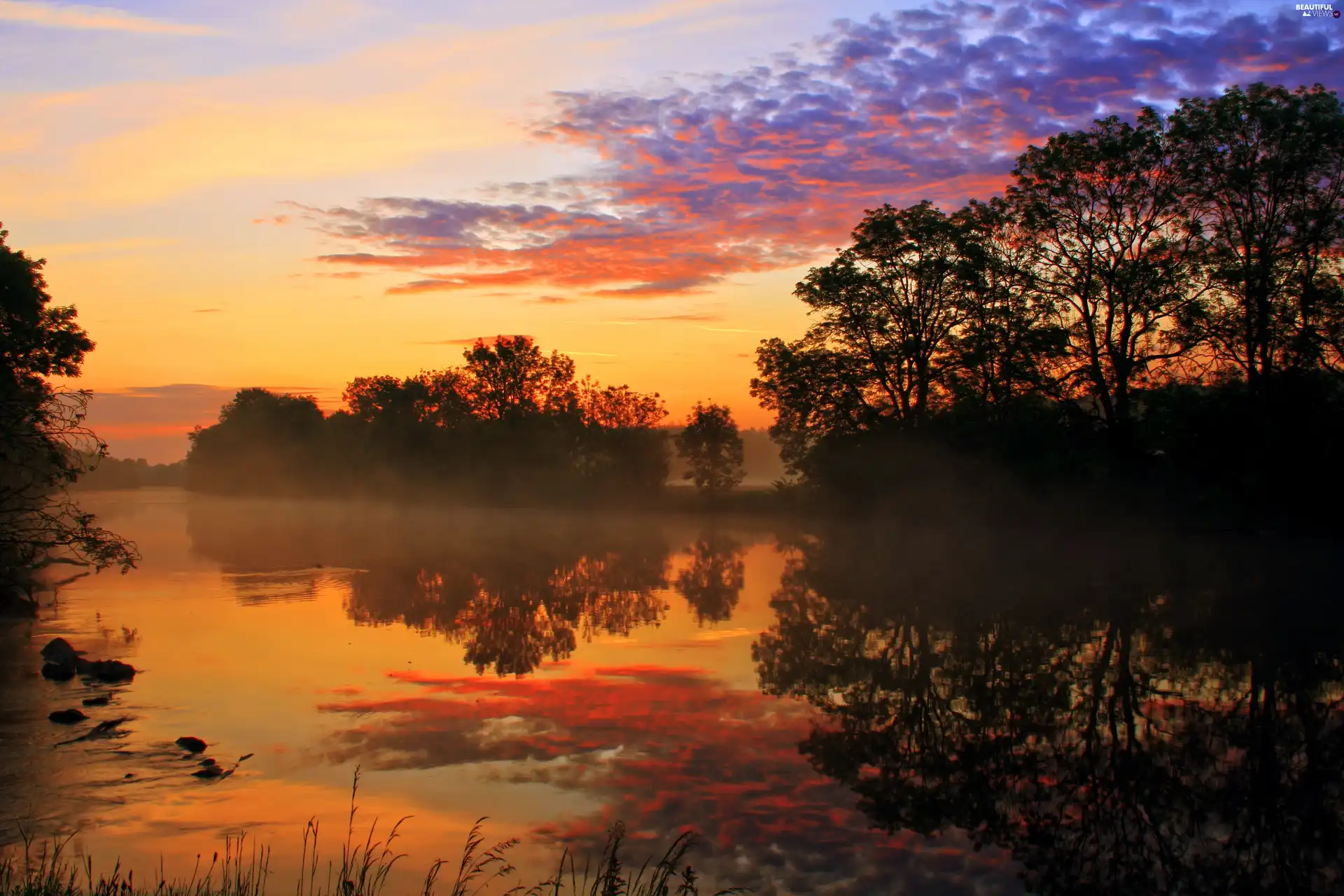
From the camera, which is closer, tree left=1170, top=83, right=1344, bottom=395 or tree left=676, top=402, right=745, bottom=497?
tree left=1170, top=83, right=1344, bottom=395

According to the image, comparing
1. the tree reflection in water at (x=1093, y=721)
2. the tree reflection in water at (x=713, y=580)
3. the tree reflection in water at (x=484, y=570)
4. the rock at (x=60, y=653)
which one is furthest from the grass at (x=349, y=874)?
the tree reflection in water at (x=713, y=580)

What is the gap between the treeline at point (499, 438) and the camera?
7600 cm

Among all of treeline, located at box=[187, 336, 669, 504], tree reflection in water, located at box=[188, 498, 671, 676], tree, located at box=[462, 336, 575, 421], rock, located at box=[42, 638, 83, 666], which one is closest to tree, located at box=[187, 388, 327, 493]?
treeline, located at box=[187, 336, 669, 504]

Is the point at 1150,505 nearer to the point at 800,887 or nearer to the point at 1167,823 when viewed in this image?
the point at 1167,823

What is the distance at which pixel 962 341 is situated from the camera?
154 feet

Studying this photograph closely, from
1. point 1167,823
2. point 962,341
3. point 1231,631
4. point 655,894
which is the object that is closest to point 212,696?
point 655,894

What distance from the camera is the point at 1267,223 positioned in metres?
37.7

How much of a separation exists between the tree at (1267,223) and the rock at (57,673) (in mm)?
39418

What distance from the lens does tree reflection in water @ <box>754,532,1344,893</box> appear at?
814 cm

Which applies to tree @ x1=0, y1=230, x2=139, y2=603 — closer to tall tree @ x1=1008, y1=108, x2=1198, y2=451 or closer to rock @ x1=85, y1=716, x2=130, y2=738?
rock @ x1=85, y1=716, x2=130, y2=738

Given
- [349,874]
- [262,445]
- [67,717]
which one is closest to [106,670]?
[67,717]

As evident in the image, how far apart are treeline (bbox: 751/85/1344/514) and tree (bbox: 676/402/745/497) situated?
20145 millimetres

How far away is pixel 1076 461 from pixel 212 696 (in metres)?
37.0

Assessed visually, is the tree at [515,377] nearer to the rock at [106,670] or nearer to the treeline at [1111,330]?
the treeline at [1111,330]
